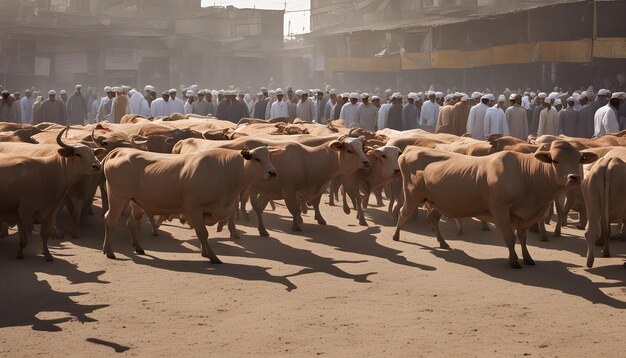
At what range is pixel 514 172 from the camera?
993 cm

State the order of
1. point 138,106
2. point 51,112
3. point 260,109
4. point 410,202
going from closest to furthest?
point 410,202 → point 51,112 → point 138,106 → point 260,109

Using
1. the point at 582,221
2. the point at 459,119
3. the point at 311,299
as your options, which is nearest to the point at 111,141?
the point at 311,299

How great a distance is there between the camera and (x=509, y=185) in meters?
9.87

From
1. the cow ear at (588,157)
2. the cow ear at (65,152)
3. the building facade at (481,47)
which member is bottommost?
the cow ear at (65,152)

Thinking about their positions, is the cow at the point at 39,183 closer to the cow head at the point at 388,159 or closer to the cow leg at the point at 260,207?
the cow leg at the point at 260,207

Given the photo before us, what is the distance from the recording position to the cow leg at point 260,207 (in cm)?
1193

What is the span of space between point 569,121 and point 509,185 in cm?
996

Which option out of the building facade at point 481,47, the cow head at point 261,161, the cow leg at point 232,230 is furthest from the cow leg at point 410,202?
the building facade at point 481,47

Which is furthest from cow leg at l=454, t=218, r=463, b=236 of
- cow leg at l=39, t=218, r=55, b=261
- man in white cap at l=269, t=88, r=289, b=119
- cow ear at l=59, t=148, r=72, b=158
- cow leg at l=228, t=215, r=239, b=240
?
man in white cap at l=269, t=88, r=289, b=119

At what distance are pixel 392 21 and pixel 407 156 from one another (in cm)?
3735

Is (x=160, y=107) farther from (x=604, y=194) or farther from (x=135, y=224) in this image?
(x=604, y=194)

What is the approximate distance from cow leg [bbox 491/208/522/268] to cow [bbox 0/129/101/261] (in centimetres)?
448

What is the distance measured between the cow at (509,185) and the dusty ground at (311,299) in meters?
0.52

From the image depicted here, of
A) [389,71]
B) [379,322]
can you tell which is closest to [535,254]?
[379,322]
